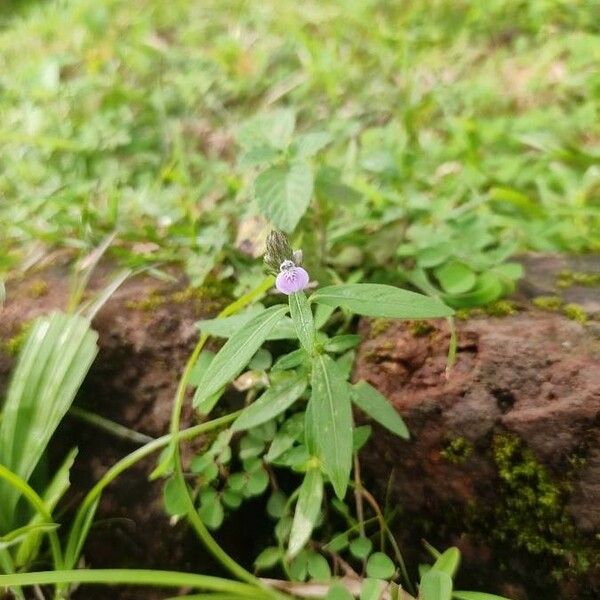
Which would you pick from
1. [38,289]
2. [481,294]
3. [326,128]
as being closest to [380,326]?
[481,294]

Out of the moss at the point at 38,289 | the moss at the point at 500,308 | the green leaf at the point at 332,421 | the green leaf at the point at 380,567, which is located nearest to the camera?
the green leaf at the point at 332,421

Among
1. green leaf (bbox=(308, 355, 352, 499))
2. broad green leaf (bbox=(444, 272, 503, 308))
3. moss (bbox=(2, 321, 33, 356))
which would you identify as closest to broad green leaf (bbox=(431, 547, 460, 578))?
green leaf (bbox=(308, 355, 352, 499))

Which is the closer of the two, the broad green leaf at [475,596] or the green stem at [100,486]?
the broad green leaf at [475,596]

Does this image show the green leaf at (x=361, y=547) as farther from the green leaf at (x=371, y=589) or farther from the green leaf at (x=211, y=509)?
the green leaf at (x=211, y=509)

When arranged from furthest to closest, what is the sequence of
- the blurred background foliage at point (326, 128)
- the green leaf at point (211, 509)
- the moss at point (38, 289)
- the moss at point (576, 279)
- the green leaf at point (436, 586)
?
1. the blurred background foliage at point (326, 128)
2. the moss at point (38, 289)
3. the moss at point (576, 279)
4. the green leaf at point (211, 509)
5. the green leaf at point (436, 586)

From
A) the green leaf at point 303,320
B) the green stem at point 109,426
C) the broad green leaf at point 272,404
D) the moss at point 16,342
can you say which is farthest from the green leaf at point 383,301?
the moss at point 16,342

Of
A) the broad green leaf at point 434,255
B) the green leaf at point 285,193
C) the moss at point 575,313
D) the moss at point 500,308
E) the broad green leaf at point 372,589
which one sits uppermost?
the green leaf at point 285,193

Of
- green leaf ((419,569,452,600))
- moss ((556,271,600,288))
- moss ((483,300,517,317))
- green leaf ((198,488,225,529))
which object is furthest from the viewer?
moss ((556,271,600,288))

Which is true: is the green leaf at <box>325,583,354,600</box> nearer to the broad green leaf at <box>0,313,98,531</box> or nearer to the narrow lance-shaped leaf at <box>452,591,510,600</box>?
the narrow lance-shaped leaf at <box>452,591,510,600</box>
